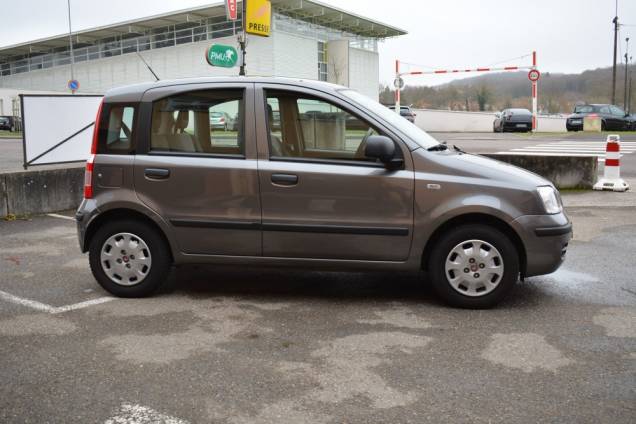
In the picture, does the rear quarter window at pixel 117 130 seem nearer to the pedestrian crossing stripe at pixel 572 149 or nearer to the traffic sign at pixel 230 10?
the traffic sign at pixel 230 10

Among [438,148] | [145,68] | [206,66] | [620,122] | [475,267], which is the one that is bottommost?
[475,267]

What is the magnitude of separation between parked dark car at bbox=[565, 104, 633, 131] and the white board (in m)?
29.8

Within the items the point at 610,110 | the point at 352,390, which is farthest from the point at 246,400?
the point at 610,110

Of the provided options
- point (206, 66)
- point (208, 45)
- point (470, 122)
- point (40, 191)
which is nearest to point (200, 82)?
point (40, 191)

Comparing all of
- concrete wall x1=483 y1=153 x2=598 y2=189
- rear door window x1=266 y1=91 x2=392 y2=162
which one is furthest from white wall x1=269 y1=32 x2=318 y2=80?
rear door window x1=266 y1=91 x2=392 y2=162

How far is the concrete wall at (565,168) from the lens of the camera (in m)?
11.4

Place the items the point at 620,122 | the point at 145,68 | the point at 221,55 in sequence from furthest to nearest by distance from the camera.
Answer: the point at 145,68, the point at 620,122, the point at 221,55

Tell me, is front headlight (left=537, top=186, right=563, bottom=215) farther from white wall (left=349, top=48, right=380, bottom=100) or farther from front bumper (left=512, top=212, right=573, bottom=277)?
white wall (left=349, top=48, right=380, bottom=100)

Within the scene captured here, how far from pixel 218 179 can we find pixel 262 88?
79 centimetres

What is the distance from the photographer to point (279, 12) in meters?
56.2

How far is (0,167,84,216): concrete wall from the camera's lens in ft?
30.8

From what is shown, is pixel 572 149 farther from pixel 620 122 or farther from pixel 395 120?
pixel 395 120

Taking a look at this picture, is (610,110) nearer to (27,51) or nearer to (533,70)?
(533,70)

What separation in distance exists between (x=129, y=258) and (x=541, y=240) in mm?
3155
